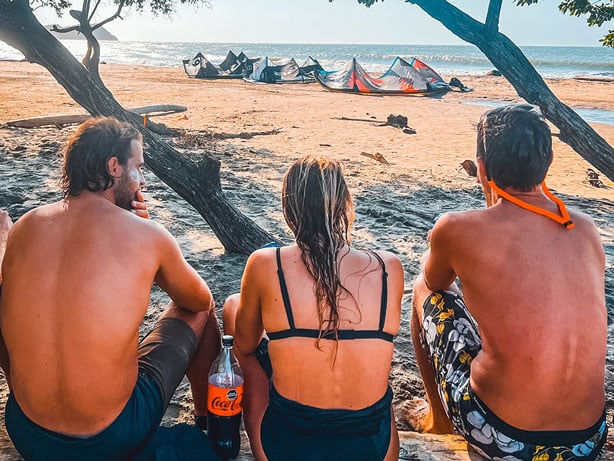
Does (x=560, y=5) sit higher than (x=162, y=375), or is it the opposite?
(x=560, y=5)

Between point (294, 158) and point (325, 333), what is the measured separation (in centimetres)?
677

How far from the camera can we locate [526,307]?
182 centimetres

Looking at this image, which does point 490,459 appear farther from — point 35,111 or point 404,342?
point 35,111

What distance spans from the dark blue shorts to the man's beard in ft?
1.95

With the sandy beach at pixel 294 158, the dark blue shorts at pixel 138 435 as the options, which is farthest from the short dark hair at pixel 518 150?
the dark blue shorts at pixel 138 435

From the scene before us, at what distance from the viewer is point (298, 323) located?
1.81m

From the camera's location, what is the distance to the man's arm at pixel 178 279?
6.54ft

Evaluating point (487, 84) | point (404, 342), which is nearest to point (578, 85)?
point (487, 84)

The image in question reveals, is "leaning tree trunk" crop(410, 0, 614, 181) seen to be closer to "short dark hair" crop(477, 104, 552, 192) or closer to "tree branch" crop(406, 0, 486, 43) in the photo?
"tree branch" crop(406, 0, 486, 43)

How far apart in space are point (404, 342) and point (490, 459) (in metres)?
1.41

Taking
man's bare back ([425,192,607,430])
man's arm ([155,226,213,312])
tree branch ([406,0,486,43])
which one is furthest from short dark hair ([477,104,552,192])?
tree branch ([406,0,486,43])

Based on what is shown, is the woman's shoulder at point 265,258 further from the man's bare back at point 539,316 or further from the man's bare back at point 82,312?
the man's bare back at point 539,316

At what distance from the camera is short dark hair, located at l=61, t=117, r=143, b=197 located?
2.02 meters

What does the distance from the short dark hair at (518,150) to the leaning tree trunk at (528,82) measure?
3.83m
